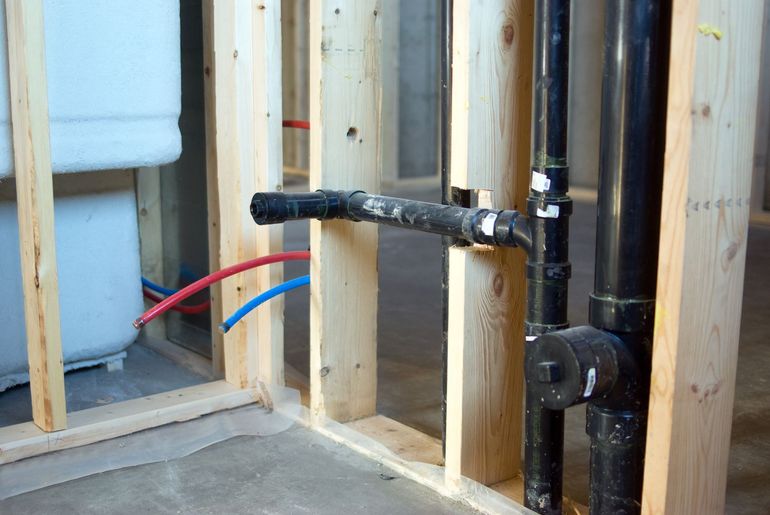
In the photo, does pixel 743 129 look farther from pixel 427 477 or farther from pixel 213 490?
pixel 213 490

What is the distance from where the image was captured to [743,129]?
1.31 m

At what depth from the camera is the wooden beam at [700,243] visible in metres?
1.24

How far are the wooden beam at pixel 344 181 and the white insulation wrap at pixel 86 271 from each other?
0.72 meters

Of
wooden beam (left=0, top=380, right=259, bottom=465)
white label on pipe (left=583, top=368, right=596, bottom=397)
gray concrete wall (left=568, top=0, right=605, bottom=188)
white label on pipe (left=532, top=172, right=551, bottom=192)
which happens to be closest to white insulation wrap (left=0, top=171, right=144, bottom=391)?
wooden beam (left=0, top=380, right=259, bottom=465)

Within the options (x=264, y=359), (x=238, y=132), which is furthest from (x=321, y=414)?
(x=238, y=132)

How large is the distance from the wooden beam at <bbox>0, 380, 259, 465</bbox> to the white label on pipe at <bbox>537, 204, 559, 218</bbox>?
1.10m

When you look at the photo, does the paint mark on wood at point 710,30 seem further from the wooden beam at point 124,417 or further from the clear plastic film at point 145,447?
the wooden beam at point 124,417

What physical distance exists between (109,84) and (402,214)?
0.88 m


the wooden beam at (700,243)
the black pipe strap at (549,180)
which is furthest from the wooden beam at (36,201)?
the wooden beam at (700,243)

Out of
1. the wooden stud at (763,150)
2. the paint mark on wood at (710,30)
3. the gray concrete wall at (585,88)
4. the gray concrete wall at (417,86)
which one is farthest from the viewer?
the gray concrete wall at (417,86)

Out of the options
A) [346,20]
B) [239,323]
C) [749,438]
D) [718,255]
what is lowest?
[749,438]

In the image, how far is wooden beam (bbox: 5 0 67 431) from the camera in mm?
1916

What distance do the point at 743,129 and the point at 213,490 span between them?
3.99ft

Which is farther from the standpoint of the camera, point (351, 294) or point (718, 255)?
point (351, 294)
